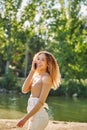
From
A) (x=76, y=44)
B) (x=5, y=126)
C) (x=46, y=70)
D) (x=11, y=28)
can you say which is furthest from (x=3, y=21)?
(x=46, y=70)

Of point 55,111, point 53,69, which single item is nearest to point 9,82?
point 55,111

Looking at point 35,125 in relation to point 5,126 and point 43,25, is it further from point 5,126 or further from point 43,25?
point 43,25

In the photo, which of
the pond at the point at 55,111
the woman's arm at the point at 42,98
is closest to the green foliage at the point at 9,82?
the pond at the point at 55,111

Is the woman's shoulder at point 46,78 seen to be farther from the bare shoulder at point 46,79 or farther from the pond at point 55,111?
the pond at point 55,111

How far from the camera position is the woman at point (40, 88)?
4.11 metres

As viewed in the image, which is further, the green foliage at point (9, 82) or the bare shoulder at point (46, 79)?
the green foliage at point (9, 82)

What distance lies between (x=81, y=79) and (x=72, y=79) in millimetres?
1467

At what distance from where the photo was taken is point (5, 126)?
31.4ft

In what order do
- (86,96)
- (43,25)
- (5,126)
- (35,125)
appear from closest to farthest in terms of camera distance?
(35,125) → (5,126) → (86,96) → (43,25)

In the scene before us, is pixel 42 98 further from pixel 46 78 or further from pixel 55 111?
pixel 55 111

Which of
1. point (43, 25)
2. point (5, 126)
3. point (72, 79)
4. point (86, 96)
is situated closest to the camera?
point (5, 126)

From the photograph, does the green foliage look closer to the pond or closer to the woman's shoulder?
the pond

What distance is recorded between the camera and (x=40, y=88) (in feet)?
13.7

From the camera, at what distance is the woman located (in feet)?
13.5
